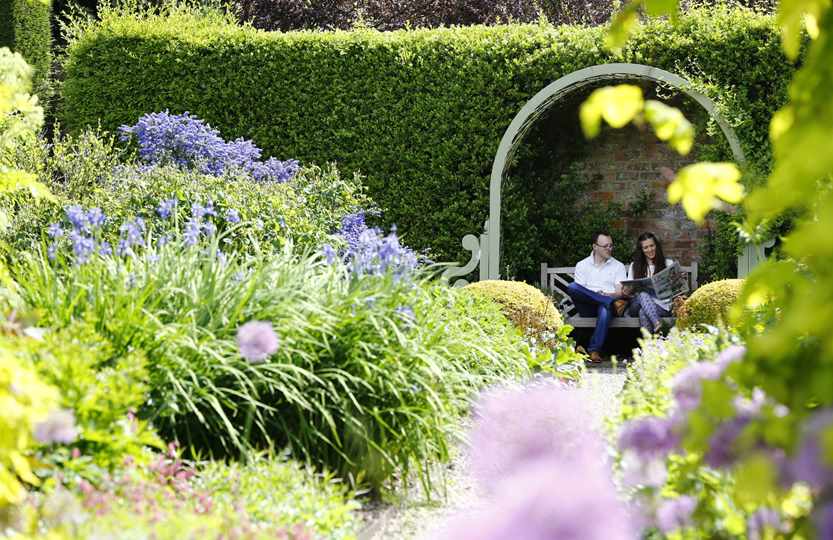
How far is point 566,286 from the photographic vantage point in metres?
8.30

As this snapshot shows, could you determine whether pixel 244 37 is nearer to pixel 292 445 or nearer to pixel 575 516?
pixel 292 445

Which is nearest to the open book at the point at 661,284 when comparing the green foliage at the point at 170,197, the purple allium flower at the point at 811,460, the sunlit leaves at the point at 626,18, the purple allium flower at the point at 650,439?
the green foliage at the point at 170,197

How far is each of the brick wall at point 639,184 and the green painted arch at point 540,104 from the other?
3.46 ft

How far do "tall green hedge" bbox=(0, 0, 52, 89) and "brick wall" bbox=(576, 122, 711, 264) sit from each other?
7.36 m

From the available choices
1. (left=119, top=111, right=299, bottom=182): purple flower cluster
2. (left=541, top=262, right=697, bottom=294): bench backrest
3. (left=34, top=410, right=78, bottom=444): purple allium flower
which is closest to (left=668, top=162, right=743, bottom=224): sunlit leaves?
(left=34, top=410, right=78, bottom=444): purple allium flower

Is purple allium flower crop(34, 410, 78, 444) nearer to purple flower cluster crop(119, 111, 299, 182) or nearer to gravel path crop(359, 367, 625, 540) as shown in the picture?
gravel path crop(359, 367, 625, 540)

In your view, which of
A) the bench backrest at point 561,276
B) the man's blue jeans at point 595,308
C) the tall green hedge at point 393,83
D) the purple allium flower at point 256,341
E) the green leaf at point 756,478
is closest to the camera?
the green leaf at point 756,478

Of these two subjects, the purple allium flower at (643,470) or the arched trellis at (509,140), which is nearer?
the purple allium flower at (643,470)

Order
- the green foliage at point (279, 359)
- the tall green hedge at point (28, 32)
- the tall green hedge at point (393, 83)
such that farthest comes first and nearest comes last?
1. the tall green hedge at point (28, 32)
2. the tall green hedge at point (393, 83)
3. the green foliage at point (279, 359)

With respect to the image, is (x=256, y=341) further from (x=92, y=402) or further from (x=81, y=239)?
(x=81, y=239)

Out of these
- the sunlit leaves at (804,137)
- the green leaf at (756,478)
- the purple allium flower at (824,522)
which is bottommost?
the purple allium flower at (824,522)

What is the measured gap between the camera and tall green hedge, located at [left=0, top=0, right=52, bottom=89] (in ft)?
41.6

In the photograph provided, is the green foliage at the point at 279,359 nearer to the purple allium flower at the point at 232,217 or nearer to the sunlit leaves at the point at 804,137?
the purple allium flower at the point at 232,217

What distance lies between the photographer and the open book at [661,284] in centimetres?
758
